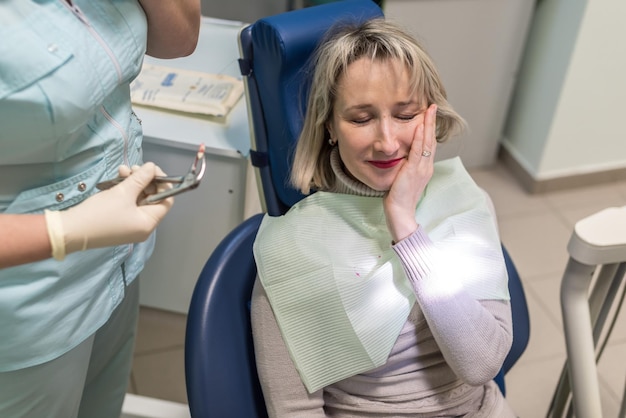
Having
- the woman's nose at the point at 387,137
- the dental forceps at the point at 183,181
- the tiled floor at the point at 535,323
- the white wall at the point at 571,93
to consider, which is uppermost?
the dental forceps at the point at 183,181

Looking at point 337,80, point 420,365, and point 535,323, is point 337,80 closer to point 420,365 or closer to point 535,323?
point 420,365

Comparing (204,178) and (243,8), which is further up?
(243,8)

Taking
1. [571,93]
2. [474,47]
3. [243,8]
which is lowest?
[571,93]

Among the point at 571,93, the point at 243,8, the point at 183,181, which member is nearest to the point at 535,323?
the point at 571,93

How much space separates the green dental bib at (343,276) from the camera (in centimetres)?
113

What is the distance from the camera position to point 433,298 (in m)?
1.09

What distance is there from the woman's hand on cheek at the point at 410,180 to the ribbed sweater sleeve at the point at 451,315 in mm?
37

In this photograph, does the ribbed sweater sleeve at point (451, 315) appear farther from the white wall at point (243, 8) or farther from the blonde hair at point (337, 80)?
the white wall at point (243, 8)

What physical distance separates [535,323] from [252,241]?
4.13ft

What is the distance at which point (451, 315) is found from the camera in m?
1.08

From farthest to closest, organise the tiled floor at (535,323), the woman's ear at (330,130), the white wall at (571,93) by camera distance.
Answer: the white wall at (571,93), the tiled floor at (535,323), the woman's ear at (330,130)

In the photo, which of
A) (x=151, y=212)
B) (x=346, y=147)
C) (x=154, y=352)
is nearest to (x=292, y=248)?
(x=346, y=147)

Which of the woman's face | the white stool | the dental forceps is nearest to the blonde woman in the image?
the woman's face

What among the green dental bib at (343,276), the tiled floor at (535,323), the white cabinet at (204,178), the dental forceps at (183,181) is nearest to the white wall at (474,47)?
the tiled floor at (535,323)
